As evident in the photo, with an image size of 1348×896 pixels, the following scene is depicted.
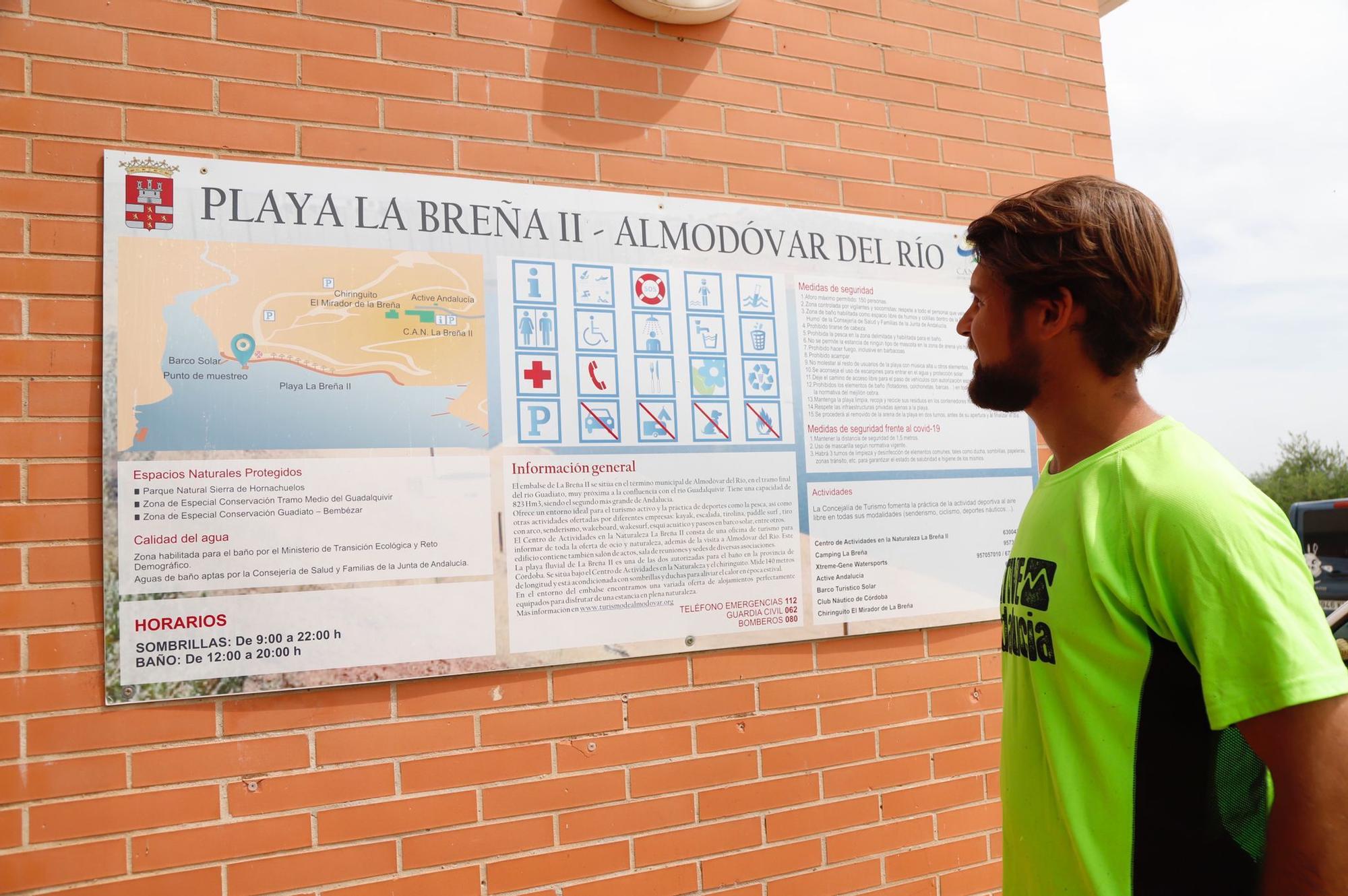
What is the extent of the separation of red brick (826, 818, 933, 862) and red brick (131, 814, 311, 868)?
131 centimetres

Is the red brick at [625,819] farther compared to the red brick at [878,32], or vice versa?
the red brick at [878,32]

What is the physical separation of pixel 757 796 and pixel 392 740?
921 mm

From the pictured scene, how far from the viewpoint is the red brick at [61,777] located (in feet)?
5.58

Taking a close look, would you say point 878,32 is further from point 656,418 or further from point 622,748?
point 622,748

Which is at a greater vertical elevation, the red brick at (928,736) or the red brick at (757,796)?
the red brick at (928,736)

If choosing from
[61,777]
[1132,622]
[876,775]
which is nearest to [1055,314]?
[1132,622]

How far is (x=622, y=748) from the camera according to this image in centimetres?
211

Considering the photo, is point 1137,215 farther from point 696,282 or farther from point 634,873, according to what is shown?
point 634,873

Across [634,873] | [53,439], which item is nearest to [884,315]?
[634,873]

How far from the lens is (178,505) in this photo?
182cm

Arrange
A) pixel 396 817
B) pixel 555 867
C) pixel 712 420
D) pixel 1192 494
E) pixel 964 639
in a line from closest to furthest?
pixel 1192 494
pixel 396 817
pixel 555 867
pixel 712 420
pixel 964 639

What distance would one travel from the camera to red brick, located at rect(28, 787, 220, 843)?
1.71 meters

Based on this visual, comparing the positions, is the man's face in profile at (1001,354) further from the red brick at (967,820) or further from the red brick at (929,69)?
the red brick at (967,820)

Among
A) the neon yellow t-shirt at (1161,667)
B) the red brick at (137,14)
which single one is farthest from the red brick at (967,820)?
the red brick at (137,14)
